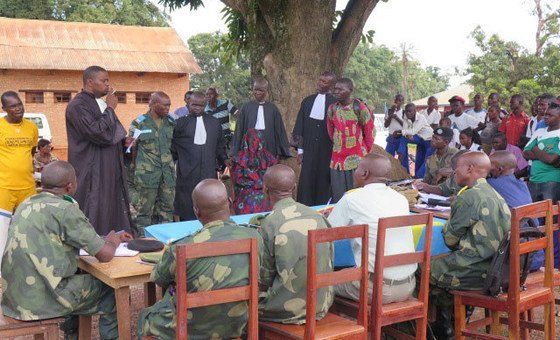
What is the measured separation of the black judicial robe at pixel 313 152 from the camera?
7.43 m

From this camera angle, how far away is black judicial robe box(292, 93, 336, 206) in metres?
7.43

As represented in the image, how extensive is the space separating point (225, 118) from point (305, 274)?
5.50 meters

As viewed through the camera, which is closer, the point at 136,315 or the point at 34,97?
the point at 136,315

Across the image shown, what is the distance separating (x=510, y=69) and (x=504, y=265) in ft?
76.1

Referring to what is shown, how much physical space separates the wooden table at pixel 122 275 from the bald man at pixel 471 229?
6.23 ft

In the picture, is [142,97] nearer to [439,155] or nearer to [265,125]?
[265,125]

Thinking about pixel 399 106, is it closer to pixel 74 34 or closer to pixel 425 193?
pixel 425 193

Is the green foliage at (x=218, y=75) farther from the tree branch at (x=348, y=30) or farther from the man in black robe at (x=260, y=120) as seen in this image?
the man in black robe at (x=260, y=120)

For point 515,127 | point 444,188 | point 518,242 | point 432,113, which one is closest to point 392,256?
point 518,242

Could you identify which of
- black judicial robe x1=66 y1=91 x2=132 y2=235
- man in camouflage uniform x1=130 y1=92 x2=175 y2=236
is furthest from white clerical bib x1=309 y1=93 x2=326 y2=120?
black judicial robe x1=66 y1=91 x2=132 y2=235

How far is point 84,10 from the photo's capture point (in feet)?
82.7

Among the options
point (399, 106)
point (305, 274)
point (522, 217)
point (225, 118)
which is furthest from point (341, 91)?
point (399, 106)

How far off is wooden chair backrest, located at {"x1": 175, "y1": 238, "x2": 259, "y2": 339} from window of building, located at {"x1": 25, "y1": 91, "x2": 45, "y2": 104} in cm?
1928

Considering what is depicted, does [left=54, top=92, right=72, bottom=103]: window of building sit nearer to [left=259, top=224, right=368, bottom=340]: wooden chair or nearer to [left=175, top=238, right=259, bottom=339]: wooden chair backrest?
[left=259, top=224, right=368, bottom=340]: wooden chair
